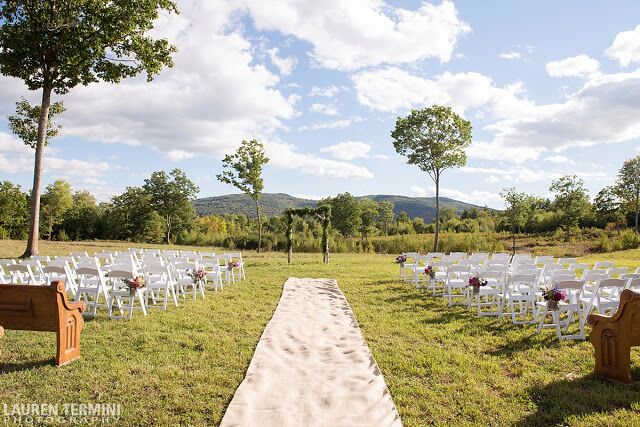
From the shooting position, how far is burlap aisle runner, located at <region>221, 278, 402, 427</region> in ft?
11.8

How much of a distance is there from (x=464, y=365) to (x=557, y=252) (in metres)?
24.4

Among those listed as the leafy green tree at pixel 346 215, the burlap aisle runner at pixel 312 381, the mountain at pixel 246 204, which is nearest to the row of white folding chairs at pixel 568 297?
the burlap aisle runner at pixel 312 381

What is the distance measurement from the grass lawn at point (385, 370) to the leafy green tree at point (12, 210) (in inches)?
1459

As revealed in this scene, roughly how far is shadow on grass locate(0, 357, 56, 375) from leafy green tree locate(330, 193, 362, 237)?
167 ft

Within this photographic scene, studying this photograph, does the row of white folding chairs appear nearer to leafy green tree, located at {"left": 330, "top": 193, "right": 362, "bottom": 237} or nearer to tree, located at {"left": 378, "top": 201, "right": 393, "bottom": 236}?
leafy green tree, located at {"left": 330, "top": 193, "right": 362, "bottom": 237}

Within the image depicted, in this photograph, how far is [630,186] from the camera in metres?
35.6

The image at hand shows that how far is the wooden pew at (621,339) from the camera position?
14.1ft

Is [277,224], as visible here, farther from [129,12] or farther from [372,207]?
[129,12]

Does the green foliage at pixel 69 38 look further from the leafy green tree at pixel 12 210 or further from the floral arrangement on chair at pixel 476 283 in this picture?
the leafy green tree at pixel 12 210

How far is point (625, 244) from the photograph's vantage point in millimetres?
25594

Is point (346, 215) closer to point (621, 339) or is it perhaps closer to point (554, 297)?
point (554, 297)

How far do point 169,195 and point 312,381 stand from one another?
44712 millimetres

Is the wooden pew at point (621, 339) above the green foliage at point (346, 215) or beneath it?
beneath

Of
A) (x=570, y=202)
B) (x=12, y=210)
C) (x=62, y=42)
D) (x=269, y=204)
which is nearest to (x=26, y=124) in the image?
(x=62, y=42)
